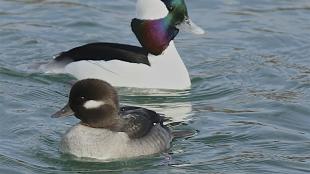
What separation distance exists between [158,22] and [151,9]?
0.19 m

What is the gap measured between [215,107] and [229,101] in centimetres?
29

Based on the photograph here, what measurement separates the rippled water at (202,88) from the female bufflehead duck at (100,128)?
0.12 meters

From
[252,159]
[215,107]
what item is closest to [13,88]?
[215,107]

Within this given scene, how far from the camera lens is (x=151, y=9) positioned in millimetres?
13953

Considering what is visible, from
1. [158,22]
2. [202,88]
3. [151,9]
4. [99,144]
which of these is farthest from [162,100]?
[99,144]

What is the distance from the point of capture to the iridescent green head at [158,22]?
550 inches

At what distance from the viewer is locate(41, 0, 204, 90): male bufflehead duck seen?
45.4ft

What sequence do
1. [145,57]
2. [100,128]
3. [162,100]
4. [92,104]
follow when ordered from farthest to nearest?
1. [145,57]
2. [162,100]
3. [100,128]
4. [92,104]

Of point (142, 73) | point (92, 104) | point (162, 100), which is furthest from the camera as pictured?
point (142, 73)

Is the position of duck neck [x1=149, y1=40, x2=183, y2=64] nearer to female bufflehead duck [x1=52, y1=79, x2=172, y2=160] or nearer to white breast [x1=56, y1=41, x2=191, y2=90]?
white breast [x1=56, y1=41, x2=191, y2=90]

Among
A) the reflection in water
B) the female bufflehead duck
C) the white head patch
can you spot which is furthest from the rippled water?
the white head patch

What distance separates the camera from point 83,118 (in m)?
10.9

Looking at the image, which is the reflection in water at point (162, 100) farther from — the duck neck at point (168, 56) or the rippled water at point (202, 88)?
the duck neck at point (168, 56)

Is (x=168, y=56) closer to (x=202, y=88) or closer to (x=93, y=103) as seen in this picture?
(x=202, y=88)
